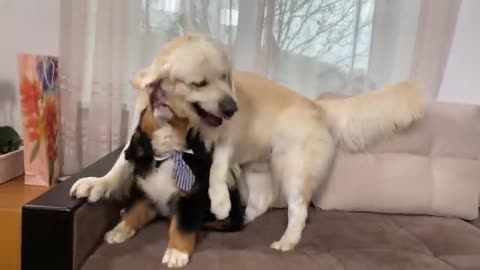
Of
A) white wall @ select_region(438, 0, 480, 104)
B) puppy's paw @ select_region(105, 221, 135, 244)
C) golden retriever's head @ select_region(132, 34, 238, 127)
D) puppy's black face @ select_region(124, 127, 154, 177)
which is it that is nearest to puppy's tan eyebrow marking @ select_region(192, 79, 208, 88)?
golden retriever's head @ select_region(132, 34, 238, 127)

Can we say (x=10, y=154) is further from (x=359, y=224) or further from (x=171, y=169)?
(x=359, y=224)

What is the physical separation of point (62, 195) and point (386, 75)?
1.34 metres

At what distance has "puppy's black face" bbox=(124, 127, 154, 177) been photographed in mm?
1505

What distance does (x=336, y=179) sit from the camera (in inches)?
72.9

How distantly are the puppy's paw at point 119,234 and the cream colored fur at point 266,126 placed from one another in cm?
12

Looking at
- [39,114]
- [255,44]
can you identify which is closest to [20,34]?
[39,114]

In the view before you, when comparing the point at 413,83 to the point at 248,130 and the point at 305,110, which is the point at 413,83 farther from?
the point at 248,130

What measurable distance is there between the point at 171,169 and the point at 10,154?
0.73 metres

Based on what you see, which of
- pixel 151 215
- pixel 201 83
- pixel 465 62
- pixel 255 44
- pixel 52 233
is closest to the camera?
pixel 52 233

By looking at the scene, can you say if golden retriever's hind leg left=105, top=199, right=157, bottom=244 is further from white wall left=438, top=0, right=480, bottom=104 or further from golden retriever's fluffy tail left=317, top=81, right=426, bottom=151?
white wall left=438, top=0, right=480, bottom=104

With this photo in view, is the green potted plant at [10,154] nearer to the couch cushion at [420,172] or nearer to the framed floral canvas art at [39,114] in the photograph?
the framed floral canvas art at [39,114]

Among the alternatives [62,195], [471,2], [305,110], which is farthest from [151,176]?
[471,2]

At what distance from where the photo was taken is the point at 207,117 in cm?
142

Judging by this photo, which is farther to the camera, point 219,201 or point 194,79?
point 219,201
